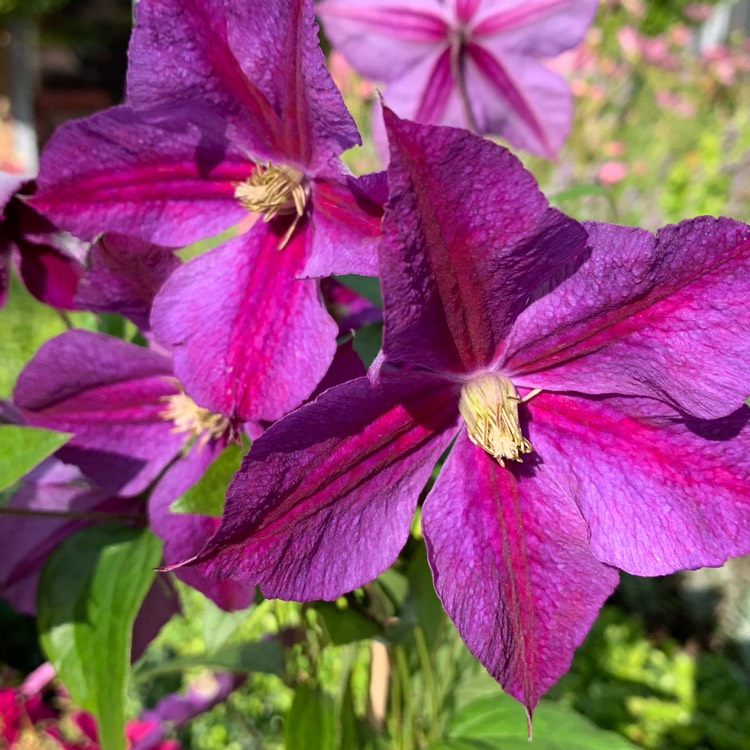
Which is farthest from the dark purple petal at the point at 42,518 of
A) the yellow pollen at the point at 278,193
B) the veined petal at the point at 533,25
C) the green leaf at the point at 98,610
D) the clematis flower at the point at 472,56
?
the veined petal at the point at 533,25

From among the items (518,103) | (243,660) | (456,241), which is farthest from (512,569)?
(518,103)

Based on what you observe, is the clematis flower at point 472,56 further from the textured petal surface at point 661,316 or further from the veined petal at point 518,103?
the textured petal surface at point 661,316

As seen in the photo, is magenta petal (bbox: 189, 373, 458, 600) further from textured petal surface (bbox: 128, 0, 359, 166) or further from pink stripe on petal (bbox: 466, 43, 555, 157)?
pink stripe on petal (bbox: 466, 43, 555, 157)

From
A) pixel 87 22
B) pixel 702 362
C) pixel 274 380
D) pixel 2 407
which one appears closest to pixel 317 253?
pixel 274 380

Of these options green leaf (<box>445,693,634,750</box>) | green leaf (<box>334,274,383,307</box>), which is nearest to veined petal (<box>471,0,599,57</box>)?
green leaf (<box>334,274,383,307</box>)

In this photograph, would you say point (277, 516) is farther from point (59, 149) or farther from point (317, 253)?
point (59, 149)
